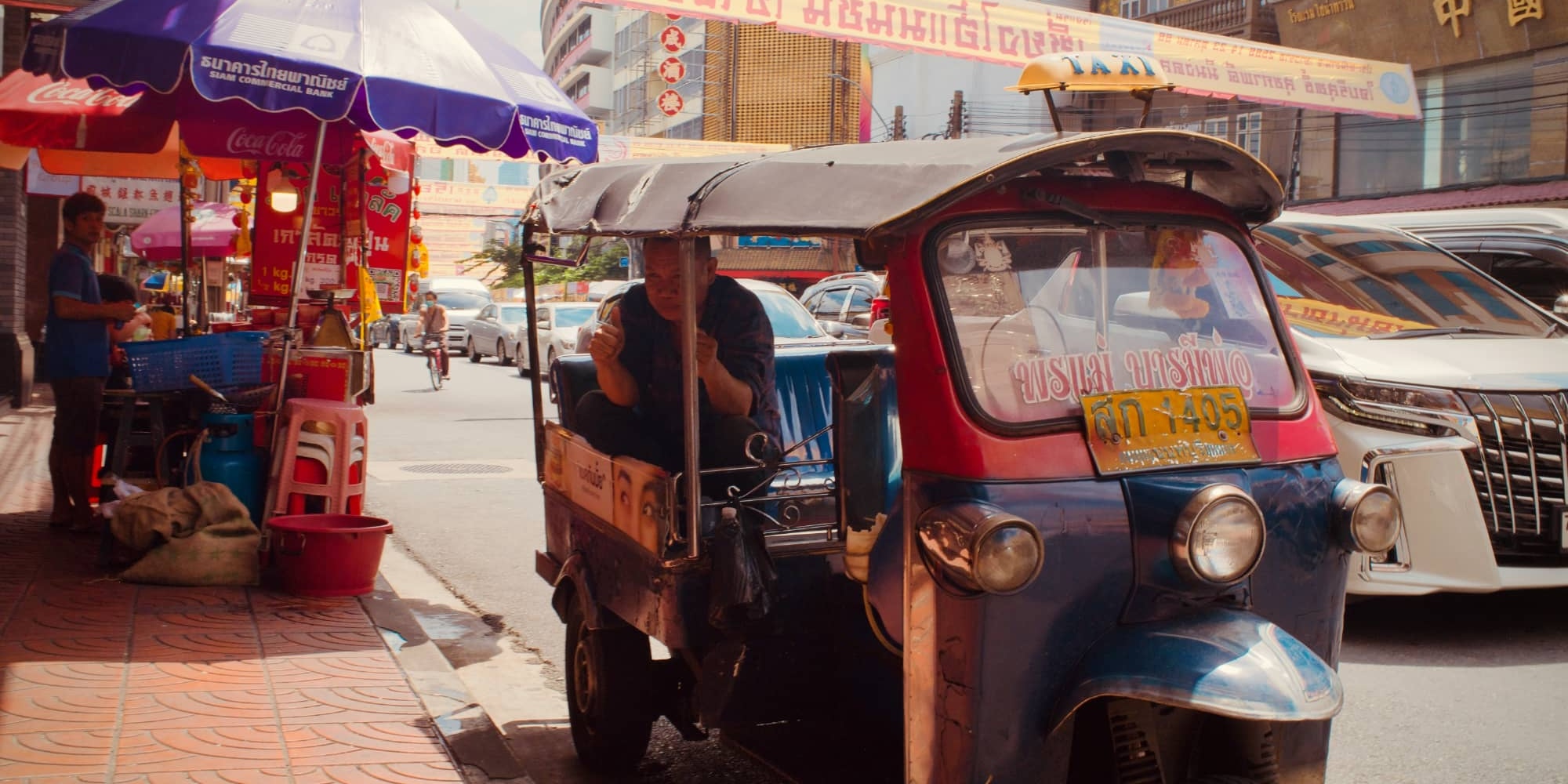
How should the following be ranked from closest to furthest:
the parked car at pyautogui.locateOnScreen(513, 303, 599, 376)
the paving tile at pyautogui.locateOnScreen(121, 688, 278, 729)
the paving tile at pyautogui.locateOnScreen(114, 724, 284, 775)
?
the paving tile at pyautogui.locateOnScreen(114, 724, 284, 775)
the paving tile at pyautogui.locateOnScreen(121, 688, 278, 729)
the parked car at pyautogui.locateOnScreen(513, 303, 599, 376)

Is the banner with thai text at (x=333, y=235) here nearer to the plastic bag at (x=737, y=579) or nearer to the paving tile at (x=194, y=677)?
the paving tile at (x=194, y=677)

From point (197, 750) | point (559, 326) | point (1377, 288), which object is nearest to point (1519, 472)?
point (1377, 288)

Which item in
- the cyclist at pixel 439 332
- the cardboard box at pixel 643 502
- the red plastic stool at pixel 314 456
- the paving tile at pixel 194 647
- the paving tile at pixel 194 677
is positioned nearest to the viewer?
the cardboard box at pixel 643 502

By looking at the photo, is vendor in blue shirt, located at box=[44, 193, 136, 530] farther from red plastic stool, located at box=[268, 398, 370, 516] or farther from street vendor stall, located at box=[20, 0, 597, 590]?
red plastic stool, located at box=[268, 398, 370, 516]

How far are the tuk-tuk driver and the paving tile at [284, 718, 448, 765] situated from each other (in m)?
1.15

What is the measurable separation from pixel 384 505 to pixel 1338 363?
661 cm

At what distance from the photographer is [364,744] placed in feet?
14.0

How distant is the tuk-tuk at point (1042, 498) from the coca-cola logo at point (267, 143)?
4877 millimetres

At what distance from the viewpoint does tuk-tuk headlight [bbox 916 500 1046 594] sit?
2537 millimetres

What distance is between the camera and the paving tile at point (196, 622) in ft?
17.9

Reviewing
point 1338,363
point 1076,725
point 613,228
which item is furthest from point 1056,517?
point 1338,363

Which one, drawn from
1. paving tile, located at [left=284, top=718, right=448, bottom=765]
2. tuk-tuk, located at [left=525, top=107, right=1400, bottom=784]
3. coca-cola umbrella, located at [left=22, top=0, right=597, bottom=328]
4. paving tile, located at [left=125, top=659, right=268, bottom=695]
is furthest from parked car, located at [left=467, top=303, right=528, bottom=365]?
tuk-tuk, located at [left=525, top=107, right=1400, bottom=784]

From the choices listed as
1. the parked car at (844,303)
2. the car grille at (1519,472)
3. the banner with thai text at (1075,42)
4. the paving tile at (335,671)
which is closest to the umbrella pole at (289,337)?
the paving tile at (335,671)

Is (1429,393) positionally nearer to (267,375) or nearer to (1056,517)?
(1056,517)
